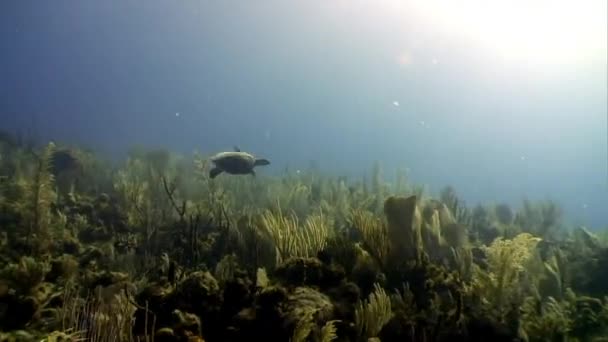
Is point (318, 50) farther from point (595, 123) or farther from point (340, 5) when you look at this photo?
point (595, 123)

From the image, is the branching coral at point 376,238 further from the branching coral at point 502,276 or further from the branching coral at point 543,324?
the branching coral at point 543,324

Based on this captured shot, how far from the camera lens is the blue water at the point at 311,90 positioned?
9514cm

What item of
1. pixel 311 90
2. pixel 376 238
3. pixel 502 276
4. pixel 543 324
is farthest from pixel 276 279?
pixel 311 90

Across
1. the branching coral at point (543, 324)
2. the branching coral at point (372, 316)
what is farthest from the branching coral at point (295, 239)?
the branching coral at point (543, 324)

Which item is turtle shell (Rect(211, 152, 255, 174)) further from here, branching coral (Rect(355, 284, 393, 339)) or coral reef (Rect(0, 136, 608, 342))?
branching coral (Rect(355, 284, 393, 339))

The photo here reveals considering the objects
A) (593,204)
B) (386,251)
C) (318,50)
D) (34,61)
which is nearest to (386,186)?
(386,251)

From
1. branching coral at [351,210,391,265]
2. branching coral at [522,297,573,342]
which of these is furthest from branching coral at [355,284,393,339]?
branching coral at [522,297,573,342]

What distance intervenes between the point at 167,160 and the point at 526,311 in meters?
14.2

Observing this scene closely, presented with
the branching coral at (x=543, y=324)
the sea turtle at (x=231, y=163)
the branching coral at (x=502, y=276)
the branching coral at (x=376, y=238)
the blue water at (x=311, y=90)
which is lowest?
the branching coral at (x=543, y=324)

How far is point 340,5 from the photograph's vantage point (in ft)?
307

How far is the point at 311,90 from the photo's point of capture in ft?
526

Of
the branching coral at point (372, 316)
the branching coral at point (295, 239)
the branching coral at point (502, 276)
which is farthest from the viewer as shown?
the branching coral at point (295, 239)

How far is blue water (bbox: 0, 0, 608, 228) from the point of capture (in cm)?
9514

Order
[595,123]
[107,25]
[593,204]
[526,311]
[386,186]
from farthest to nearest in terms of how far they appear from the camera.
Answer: [595,123] → [107,25] → [593,204] → [386,186] → [526,311]
